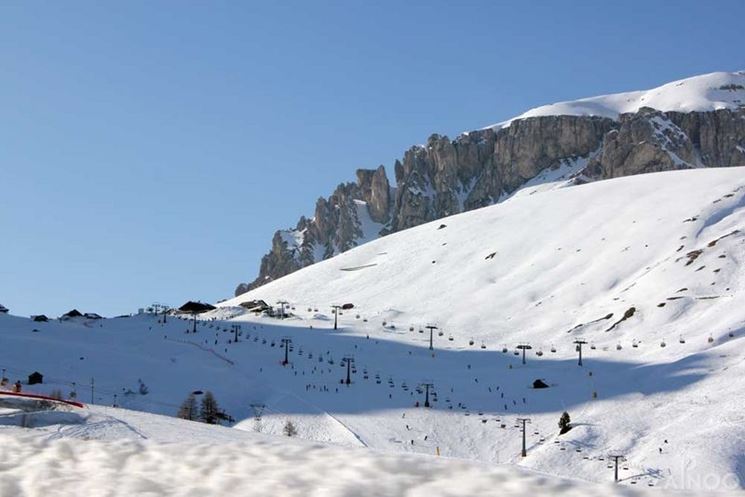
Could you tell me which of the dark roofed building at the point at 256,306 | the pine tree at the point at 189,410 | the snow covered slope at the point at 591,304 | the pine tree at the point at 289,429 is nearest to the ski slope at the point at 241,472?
the snow covered slope at the point at 591,304

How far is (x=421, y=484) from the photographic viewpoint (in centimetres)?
253

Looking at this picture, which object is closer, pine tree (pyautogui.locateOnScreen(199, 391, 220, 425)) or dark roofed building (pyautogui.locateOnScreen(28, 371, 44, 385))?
pine tree (pyautogui.locateOnScreen(199, 391, 220, 425))

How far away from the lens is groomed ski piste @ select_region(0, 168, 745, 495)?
9.68ft

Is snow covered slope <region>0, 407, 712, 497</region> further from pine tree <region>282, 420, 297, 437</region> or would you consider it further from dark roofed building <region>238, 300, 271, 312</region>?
dark roofed building <region>238, 300, 271, 312</region>

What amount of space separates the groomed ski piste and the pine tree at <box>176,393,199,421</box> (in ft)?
9.09

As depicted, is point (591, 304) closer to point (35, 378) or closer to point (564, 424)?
point (564, 424)

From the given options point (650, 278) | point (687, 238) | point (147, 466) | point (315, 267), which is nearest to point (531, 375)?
point (650, 278)

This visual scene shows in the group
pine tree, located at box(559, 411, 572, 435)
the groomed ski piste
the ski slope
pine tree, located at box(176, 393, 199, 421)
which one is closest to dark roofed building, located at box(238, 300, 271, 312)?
the groomed ski piste

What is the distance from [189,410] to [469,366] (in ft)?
82.6

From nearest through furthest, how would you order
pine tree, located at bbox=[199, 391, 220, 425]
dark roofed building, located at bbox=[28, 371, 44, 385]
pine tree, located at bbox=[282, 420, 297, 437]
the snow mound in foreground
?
1. the snow mound in foreground
2. pine tree, located at bbox=[282, 420, 297, 437]
3. pine tree, located at bbox=[199, 391, 220, 425]
4. dark roofed building, located at bbox=[28, 371, 44, 385]

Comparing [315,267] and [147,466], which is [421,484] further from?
[315,267]

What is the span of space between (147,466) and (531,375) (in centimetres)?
6223

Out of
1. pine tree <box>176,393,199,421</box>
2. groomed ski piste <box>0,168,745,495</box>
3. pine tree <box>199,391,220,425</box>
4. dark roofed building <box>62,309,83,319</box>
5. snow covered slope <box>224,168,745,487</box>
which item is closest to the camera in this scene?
groomed ski piste <box>0,168,745,495</box>

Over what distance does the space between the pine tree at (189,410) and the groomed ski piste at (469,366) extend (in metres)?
2.77
